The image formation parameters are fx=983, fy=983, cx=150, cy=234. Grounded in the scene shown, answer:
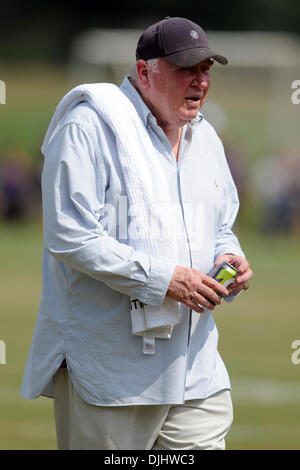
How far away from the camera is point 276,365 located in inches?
400

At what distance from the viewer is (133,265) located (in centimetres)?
394

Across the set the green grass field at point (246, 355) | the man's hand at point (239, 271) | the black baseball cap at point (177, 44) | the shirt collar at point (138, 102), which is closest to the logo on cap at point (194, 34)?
the black baseball cap at point (177, 44)

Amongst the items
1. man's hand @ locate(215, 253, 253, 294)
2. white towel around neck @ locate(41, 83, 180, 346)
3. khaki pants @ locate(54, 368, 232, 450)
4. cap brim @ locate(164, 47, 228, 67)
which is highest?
cap brim @ locate(164, 47, 228, 67)

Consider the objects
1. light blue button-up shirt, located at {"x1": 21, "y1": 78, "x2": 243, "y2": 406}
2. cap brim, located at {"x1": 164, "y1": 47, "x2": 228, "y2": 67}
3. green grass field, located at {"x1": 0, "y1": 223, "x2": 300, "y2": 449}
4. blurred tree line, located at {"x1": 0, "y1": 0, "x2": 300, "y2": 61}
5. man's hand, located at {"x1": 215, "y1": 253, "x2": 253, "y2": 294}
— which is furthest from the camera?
blurred tree line, located at {"x1": 0, "y1": 0, "x2": 300, "y2": 61}

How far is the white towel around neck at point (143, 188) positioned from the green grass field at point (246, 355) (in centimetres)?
308

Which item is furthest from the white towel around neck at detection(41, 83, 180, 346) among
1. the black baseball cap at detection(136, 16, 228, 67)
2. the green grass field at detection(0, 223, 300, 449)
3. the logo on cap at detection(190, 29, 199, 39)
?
the green grass field at detection(0, 223, 300, 449)

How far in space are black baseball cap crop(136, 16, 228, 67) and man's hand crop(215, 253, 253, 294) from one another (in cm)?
88

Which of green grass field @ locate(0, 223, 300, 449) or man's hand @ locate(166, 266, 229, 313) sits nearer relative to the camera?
man's hand @ locate(166, 266, 229, 313)

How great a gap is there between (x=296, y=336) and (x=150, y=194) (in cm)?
814

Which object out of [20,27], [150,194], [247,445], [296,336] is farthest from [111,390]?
[20,27]

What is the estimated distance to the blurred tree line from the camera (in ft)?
175

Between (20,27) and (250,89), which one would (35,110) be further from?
(20,27)

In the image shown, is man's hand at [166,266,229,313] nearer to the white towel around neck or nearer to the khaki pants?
the white towel around neck

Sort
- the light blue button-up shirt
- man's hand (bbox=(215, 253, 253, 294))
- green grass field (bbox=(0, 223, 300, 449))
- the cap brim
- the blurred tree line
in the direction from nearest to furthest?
the light blue button-up shirt < the cap brim < man's hand (bbox=(215, 253, 253, 294)) < green grass field (bbox=(0, 223, 300, 449)) < the blurred tree line
